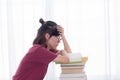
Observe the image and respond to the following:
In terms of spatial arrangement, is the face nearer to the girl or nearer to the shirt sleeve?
the girl

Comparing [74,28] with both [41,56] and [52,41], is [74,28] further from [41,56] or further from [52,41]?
[41,56]

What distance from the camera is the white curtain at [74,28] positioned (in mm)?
2273

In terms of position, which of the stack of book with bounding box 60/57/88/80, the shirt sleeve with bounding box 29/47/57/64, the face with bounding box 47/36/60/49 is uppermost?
the face with bounding box 47/36/60/49

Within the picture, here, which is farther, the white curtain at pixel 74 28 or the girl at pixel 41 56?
the white curtain at pixel 74 28

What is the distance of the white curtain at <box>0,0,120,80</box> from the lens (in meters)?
2.27

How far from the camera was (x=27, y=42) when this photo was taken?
95.2 inches

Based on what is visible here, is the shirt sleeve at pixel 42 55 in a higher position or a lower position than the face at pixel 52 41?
lower

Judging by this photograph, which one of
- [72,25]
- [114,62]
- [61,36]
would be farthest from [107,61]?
[61,36]

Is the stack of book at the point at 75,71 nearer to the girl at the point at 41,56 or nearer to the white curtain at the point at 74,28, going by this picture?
the girl at the point at 41,56

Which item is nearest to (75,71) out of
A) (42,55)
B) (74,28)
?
(42,55)

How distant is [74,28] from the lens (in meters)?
2.33

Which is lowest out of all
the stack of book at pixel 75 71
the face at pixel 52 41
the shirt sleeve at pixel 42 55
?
the stack of book at pixel 75 71

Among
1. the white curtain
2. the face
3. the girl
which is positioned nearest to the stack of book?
the girl

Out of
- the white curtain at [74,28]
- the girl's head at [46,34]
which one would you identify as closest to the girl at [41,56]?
the girl's head at [46,34]
